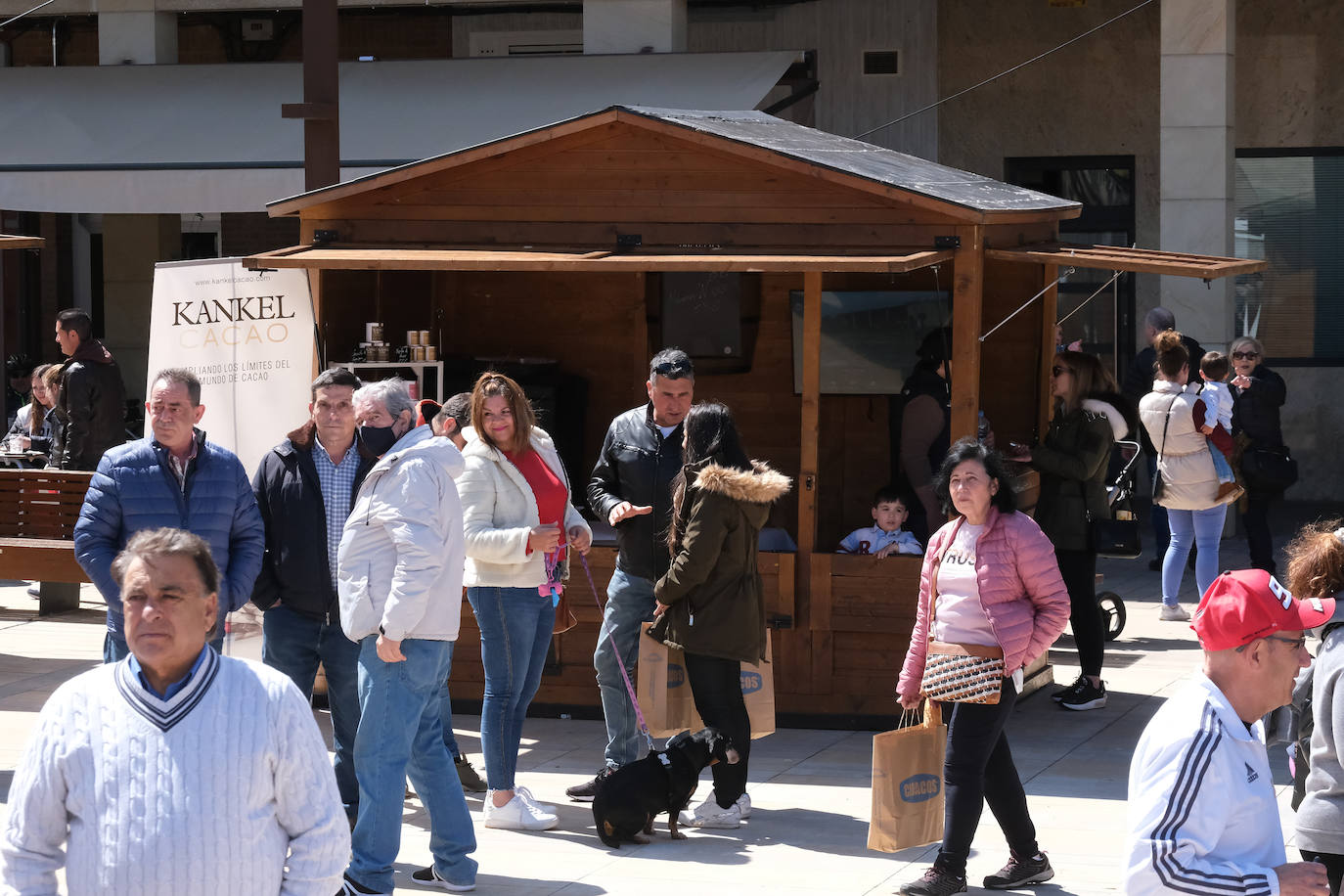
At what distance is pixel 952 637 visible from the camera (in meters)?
6.07

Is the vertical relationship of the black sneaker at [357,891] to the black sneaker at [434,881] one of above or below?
above

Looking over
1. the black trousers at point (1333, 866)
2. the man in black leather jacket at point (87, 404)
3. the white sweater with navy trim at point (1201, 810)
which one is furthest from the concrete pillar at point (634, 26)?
the white sweater with navy trim at point (1201, 810)

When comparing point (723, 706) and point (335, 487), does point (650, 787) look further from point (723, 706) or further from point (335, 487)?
point (335, 487)

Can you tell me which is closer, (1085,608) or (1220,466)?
(1085,608)

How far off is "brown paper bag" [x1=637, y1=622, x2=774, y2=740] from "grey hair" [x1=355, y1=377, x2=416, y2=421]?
149cm

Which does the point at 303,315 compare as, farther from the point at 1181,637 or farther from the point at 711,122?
the point at 1181,637

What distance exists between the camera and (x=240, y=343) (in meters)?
8.61

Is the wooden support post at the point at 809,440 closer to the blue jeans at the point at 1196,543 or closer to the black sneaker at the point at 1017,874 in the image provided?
the black sneaker at the point at 1017,874

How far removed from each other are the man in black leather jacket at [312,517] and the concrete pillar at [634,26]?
9706 mm

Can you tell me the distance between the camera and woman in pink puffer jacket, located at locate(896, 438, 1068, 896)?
235 inches

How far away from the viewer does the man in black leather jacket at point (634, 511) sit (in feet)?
23.6

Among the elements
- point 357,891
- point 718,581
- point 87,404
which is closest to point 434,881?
point 357,891

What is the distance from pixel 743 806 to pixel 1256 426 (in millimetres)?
6211

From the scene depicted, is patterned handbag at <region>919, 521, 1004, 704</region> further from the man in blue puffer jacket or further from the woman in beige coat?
the woman in beige coat
